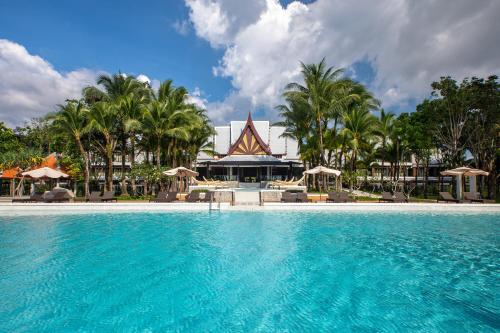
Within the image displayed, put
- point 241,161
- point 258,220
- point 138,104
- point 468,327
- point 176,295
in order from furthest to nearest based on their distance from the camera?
point 241,161, point 138,104, point 258,220, point 176,295, point 468,327

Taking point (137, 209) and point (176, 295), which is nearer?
point (176, 295)

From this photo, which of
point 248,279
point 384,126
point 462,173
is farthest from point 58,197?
point 384,126

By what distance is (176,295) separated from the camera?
496 cm

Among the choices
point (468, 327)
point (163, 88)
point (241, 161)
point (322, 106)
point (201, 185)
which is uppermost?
point (163, 88)

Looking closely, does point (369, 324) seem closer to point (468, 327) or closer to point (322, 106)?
point (468, 327)

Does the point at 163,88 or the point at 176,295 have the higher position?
the point at 163,88

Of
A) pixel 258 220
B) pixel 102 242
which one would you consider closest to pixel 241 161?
pixel 258 220

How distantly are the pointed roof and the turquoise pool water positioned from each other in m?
24.8

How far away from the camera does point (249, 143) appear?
35156 millimetres

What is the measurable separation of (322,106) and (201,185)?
1208 cm

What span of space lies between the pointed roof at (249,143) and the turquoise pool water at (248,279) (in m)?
24.8

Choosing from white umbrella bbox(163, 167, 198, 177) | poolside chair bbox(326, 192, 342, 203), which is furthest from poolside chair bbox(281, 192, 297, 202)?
white umbrella bbox(163, 167, 198, 177)

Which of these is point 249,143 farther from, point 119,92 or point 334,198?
point 334,198

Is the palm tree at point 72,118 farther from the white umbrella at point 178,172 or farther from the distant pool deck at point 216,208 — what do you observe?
the white umbrella at point 178,172
